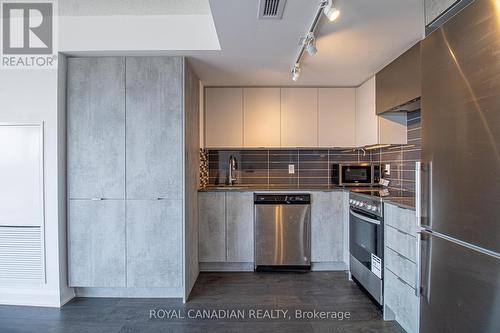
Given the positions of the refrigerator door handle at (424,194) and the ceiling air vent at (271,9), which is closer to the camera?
the refrigerator door handle at (424,194)

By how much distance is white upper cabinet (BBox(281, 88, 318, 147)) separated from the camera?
3771mm

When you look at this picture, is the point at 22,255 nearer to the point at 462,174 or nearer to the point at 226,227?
the point at 226,227

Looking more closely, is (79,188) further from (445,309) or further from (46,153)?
(445,309)

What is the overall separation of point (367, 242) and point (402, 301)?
2.18 ft

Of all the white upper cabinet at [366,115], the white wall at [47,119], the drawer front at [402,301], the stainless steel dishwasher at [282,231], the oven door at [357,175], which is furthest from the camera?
the oven door at [357,175]

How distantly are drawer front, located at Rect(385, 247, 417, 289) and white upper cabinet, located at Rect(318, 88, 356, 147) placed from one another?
5.54 feet

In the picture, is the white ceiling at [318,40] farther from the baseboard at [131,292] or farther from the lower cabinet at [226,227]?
the baseboard at [131,292]

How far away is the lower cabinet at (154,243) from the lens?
2.72 m

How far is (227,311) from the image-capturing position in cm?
255

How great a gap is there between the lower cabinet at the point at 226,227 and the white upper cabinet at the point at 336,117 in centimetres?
128

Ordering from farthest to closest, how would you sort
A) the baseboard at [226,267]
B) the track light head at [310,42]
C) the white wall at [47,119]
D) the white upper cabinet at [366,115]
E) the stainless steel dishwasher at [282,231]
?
1. the baseboard at [226,267]
2. the stainless steel dishwasher at [282,231]
3. the white upper cabinet at [366,115]
4. the white wall at [47,119]
5. the track light head at [310,42]

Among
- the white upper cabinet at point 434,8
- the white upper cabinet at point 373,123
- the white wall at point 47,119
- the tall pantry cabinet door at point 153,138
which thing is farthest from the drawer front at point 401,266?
the white wall at point 47,119

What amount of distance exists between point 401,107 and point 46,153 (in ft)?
10.9

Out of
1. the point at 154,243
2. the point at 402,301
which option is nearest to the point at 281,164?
the point at 154,243
